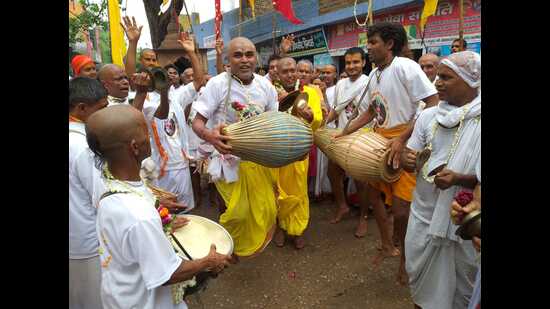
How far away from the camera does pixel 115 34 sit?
5.34 m

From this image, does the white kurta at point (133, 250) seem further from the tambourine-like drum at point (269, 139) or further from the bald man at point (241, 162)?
the bald man at point (241, 162)

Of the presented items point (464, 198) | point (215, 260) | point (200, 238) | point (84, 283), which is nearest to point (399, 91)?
point (464, 198)

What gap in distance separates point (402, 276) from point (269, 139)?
1.82 m

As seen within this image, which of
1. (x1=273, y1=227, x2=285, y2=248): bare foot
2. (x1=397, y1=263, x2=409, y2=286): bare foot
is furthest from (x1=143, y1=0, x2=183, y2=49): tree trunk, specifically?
(x1=397, y1=263, x2=409, y2=286): bare foot

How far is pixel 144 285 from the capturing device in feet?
5.38

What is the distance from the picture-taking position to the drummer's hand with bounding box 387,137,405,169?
3045mm

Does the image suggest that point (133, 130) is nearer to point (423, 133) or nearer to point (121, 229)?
point (121, 229)

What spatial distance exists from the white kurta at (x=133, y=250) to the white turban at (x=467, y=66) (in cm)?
177

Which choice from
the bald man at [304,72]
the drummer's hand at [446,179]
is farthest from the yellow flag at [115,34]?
the drummer's hand at [446,179]

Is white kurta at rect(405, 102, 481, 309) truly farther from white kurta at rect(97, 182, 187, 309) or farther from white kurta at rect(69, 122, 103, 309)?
white kurta at rect(69, 122, 103, 309)

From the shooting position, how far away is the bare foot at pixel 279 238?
14.9 ft

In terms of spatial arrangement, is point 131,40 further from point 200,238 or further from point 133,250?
point 133,250

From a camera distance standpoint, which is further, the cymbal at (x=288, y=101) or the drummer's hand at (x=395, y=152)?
the cymbal at (x=288, y=101)
